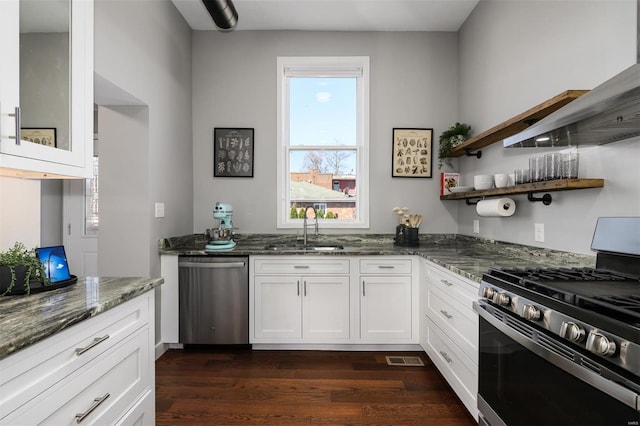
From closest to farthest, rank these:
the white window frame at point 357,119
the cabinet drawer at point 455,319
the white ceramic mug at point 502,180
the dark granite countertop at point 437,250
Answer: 1. the cabinet drawer at point 455,319
2. the dark granite countertop at point 437,250
3. the white ceramic mug at point 502,180
4. the white window frame at point 357,119

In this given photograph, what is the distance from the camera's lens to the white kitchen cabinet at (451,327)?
182 centimetres

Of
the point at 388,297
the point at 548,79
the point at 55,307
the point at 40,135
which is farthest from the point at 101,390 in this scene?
the point at 548,79

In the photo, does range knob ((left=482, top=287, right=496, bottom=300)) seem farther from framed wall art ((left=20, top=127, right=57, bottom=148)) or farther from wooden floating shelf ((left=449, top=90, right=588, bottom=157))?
framed wall art ((left=20, top=127, right=57, bottom=148))

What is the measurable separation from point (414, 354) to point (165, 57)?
11.0 ft

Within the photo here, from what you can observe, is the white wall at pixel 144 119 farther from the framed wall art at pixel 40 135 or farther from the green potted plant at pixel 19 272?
the green potted plant at pixel 19 272

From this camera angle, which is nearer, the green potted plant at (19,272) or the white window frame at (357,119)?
the green potted plant at (19,272)

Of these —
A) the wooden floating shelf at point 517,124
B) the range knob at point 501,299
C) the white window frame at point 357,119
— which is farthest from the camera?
the white window frame at point 357,119

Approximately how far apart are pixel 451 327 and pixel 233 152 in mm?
2609

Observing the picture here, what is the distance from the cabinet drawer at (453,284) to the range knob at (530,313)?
483mm

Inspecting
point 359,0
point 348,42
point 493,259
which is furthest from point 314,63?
point 493,259

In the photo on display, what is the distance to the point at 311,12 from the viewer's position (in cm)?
314

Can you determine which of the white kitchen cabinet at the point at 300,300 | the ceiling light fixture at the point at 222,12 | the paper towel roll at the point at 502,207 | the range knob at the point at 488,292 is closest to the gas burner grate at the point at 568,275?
the range knob at the point at 488,292

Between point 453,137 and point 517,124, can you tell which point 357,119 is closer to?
point 453,137

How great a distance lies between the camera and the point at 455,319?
2.06 meters
